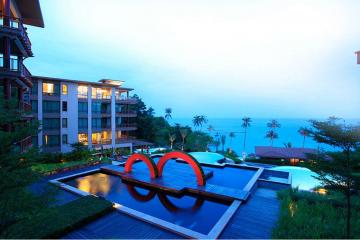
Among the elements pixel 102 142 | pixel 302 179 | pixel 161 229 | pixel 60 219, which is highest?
pixel 60 219

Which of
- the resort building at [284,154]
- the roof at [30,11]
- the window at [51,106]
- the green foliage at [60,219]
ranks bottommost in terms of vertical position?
the resort building at [284,154]

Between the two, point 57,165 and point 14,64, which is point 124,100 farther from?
point 14,64

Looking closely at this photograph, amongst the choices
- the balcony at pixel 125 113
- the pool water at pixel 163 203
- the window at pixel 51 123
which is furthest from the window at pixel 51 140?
the pool water at pixel 163 203

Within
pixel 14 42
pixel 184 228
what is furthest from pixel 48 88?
pixel 184 228

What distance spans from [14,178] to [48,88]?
109 ft

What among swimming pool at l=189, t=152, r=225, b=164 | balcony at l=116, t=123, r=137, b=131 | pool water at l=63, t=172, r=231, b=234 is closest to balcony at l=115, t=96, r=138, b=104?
balcony at l=116, t=123, r=137, b=131

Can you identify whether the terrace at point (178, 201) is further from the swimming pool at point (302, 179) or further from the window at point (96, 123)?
the window at point (96, 123)

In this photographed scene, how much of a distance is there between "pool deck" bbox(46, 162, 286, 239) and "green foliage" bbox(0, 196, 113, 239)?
36 cm

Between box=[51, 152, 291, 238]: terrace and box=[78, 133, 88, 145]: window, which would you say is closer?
box=[51, 152, 291, 238]: terrace

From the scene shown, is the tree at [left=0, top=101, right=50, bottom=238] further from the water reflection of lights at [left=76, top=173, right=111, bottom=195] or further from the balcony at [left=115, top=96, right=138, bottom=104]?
the balcony at [left=115, top=96, right=138, bottom=104]

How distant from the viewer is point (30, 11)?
Answer: 18.8 meters

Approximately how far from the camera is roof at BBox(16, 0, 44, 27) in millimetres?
17578

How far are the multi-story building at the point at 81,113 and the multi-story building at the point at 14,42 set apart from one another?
579 inches

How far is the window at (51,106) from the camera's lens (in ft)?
108
